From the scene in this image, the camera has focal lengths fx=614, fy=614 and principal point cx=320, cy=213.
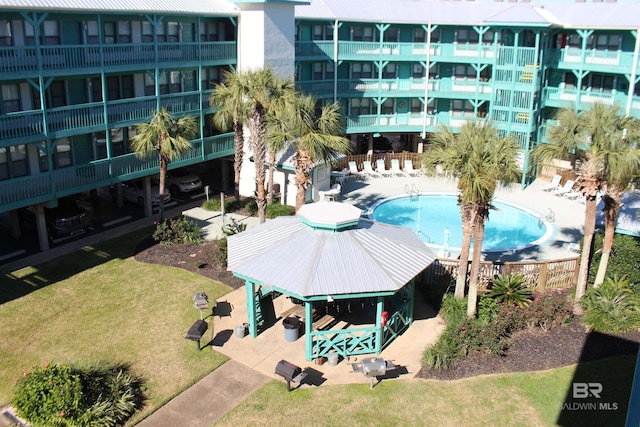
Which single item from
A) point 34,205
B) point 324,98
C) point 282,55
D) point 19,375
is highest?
point 282,55

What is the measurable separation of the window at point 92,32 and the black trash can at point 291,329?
1827cm

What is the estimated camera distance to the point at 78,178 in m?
30.5

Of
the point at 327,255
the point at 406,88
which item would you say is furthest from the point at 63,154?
the point at 406,88

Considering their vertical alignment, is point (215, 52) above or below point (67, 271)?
above

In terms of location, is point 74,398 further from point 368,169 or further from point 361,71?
point 361,71

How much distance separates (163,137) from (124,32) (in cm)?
633

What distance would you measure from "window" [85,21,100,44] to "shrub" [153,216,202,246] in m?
9.87

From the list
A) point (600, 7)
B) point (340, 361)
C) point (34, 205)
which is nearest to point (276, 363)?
point (340, 361)

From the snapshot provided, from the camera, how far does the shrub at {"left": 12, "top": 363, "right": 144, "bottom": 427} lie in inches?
714

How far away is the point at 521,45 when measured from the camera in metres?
42.6

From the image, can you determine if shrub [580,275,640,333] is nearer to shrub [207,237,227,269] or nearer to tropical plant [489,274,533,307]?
tropical plant [489,274,533,307]

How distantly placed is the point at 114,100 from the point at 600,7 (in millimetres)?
33881

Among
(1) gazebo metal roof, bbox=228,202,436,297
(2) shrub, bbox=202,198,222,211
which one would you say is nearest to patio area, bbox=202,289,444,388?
(1) gazebo metal roof, bbox=228,202,436,297

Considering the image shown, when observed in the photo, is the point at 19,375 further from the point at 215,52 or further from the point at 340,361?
the point at 215,52
